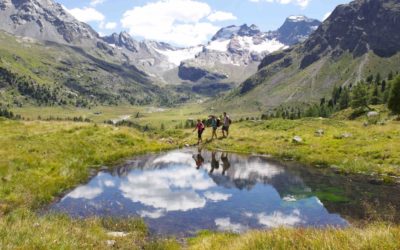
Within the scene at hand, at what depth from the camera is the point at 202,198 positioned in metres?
24.8

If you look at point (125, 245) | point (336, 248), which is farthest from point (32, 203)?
point (336, 248)

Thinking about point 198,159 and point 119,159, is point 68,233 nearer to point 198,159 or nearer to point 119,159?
point 119,159

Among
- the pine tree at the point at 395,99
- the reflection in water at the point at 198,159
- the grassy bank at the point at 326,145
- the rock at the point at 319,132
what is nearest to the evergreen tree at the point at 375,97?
the pine tree at the point at 395,99

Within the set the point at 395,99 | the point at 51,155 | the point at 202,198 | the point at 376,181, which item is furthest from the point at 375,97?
the point at 202,198

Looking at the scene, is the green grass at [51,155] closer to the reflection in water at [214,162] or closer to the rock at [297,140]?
the reflection in water at [214,162]

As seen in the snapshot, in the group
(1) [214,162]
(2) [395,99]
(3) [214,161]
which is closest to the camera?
(1) [214,162]

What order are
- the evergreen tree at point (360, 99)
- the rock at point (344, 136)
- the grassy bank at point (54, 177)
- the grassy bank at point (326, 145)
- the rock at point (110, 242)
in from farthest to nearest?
the evergreen tree at point (360, 99) < the rock at point (344, 136) < the grassy bank at point (326, 145) < the rock at point (110, 242) < the grassy bank at point (54, 177)

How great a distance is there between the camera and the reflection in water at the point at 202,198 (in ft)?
66.7

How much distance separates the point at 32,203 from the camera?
21.0 m

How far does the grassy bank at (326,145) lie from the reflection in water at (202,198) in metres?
4.70

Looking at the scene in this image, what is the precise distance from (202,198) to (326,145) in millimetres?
22573

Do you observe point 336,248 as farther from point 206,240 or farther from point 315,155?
point 315,155

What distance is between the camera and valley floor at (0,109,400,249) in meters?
11.5

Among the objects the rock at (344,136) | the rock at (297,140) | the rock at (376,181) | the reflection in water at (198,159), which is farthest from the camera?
the rock at (297,140)
